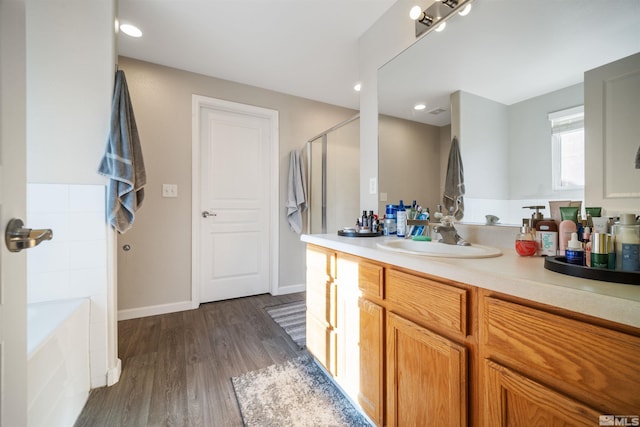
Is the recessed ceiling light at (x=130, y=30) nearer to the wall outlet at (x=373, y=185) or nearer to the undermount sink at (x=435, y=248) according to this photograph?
the wall outlet at (x=373, y=185)

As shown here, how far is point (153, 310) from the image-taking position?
2357 millimetres

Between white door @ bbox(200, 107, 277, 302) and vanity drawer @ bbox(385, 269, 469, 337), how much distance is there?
2.14 metres

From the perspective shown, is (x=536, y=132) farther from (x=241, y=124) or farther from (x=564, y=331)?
(x=241, y=124)

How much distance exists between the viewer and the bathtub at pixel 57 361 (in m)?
0.91

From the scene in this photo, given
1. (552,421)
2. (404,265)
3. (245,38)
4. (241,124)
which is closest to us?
(552,421)

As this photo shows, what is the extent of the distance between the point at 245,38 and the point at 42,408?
242 centimetres

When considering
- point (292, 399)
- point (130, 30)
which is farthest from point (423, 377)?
point (130, 30)

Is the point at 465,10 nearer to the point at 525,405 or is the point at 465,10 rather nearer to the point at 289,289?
the point at 525,405

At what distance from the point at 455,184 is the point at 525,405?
98cm

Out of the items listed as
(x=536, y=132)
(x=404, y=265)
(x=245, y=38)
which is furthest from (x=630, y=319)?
(x=245, y=38)

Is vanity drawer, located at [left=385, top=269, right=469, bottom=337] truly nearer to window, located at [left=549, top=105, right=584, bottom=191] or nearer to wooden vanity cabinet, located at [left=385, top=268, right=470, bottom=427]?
wooden vanity cabinet, located at [left=385, top=268, right=470, bottom=427]

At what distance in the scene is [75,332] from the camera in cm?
126

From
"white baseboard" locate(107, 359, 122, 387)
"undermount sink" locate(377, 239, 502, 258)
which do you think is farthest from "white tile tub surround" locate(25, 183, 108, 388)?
"undermount sink" locate(377, 239, 502, 258)

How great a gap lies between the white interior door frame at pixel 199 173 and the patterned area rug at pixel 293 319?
40cm
